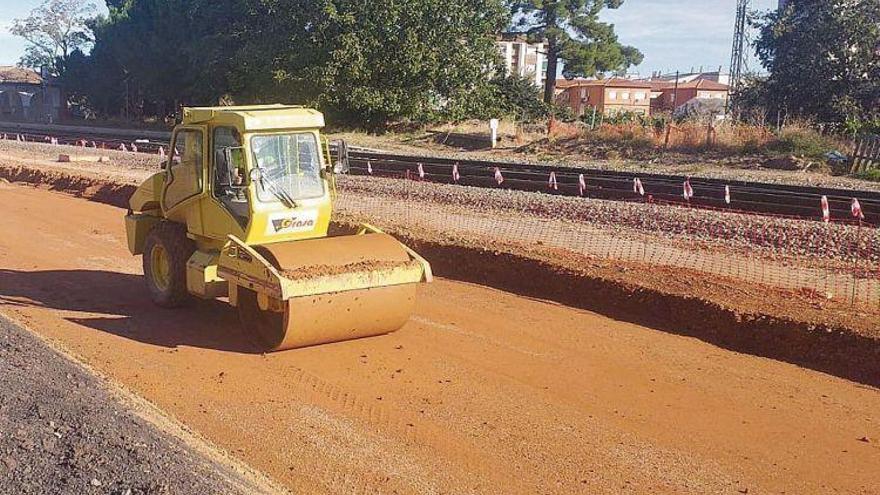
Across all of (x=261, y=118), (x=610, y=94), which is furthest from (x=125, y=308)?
(x=610, y=94)

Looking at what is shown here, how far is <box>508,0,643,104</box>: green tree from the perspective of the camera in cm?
5197

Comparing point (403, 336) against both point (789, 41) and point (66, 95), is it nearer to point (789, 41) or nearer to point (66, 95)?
point (789, 41)

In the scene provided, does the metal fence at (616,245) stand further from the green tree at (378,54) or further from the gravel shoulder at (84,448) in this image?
the green tree at (378,54)

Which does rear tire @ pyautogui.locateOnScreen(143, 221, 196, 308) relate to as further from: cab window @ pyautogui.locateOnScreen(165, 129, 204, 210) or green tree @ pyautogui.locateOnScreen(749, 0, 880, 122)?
green tree @ pyautogui.locateOnScreen(749, 0, 880, 122)

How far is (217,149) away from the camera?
31.9 ft

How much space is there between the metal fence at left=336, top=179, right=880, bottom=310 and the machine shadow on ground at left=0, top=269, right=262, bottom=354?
4967 mm

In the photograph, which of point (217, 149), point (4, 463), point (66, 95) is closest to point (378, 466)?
point (4, 463)

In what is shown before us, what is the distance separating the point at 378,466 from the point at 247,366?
2791 millimetres

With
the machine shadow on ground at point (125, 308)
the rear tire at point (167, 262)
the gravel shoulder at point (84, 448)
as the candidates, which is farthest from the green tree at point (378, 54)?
the gravel shoulder at point (84, 448)

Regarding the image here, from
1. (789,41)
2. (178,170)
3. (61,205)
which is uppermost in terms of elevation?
(789,41)

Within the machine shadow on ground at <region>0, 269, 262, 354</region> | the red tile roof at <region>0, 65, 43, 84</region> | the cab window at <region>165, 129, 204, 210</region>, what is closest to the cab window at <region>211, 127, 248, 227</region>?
the cab window at <region>165, 129, 204, 210</region>

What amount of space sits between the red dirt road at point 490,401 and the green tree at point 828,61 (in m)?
29.4

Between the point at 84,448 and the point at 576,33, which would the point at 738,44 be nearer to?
the point at 576,33

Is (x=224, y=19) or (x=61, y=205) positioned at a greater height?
(x=224, y=19)
